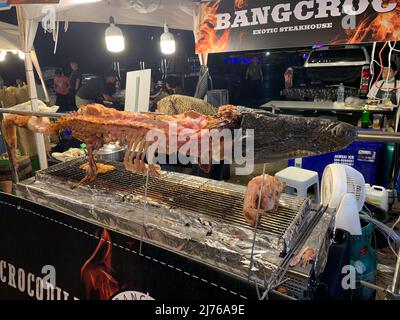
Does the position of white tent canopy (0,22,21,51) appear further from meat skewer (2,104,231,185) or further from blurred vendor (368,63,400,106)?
blurred vendor (368,63,400,106)

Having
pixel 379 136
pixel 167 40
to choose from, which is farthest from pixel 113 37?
pixel 379 136

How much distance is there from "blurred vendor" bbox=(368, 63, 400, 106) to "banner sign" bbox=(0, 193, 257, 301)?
5496 millimetres

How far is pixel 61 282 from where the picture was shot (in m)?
1.96

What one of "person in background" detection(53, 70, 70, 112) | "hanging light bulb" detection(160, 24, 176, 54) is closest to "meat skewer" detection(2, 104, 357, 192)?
"hanging light bulb" detection(160, 24, 176, 54)

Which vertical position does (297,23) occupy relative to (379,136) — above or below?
above

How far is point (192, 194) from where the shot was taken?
2.06m

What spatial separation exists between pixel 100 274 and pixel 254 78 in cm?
984

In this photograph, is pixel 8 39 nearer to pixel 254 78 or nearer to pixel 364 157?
pixel 254 78

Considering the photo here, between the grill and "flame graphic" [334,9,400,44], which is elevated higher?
"flame graphic" [334,9,400,44]

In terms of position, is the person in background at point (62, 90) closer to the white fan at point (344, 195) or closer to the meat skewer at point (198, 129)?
the meat skewer at point (198, 129)

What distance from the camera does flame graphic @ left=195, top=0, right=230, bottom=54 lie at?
4237mm

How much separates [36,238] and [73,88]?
8080 millimetres

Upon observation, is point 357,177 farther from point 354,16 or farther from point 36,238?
point 36,238

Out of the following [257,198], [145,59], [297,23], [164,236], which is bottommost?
[164,236]
